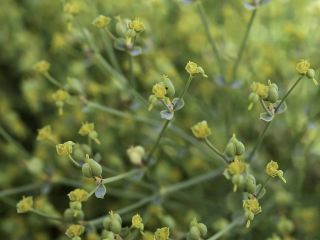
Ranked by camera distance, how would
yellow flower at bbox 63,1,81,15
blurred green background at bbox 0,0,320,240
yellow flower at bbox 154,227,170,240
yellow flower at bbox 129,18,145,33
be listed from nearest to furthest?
yellow flower at bbox 154,227,170,240
yellow flower at bbox 129,18,145,33
yellow flower at bbox 63,1,81,15
blurred green background at bbox 0,0,320,240

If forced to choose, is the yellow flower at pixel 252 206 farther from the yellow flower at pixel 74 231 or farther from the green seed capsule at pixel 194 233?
the yellow flower at pixel 74 231

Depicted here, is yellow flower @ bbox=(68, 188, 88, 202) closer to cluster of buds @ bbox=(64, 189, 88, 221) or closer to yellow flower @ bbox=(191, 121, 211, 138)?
cluster of buds @ bbox=(64, 189, 88, 221)

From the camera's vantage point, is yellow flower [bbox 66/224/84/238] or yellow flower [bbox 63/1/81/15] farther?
yellow flower [bbox 63/1/81/15]

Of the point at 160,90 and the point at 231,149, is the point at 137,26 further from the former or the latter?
the point at 231,149

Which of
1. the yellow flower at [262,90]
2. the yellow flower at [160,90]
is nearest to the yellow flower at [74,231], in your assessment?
the yellow flower at [160,90]

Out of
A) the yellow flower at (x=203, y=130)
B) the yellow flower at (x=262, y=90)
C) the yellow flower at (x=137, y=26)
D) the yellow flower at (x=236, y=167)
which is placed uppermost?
the yellow flower at (x=137, y=26)

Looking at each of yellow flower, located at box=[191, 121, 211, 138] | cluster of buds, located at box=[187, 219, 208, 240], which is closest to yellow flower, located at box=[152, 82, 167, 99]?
yellow flower, located at box=[191, 121, 211, 138]
